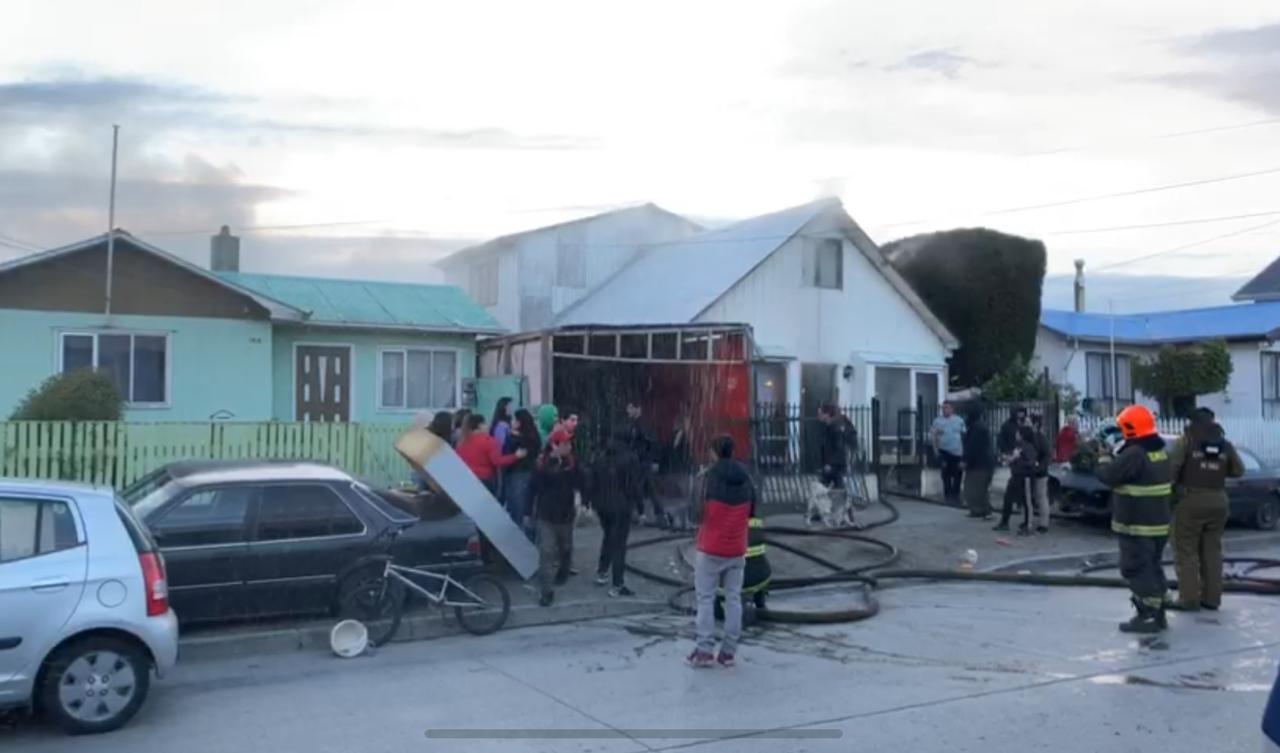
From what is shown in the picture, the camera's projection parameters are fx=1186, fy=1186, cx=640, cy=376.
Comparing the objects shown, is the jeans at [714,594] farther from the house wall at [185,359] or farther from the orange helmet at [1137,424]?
the house wall at [185,359]

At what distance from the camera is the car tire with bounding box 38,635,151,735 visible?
23.9 ft

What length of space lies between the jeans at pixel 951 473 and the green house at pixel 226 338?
815cm

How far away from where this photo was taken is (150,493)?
10203 millimetres

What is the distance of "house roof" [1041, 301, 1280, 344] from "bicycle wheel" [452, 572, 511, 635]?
25835 mm

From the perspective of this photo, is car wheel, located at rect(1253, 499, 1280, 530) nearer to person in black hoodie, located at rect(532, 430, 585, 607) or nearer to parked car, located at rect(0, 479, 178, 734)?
person in black hoodie, located at rect(532, 430, 585, 607)

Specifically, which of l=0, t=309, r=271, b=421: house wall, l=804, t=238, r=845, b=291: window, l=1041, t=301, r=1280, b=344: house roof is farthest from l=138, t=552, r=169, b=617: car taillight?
l=1041, t=301, r=1280, b=344: house roof

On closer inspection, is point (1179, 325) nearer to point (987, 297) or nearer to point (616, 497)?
point (987, 297)

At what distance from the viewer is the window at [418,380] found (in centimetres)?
2094

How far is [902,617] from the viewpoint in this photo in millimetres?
11492

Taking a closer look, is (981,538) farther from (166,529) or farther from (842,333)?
(166,529)

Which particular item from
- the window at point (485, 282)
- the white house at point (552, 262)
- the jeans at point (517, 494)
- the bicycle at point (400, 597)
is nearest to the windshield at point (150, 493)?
the bicycle at point (400, 597)

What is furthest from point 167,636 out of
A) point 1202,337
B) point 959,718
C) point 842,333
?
point 1202,337

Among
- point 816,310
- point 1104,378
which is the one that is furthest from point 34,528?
point 1104,378

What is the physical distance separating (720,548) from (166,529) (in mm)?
4556
